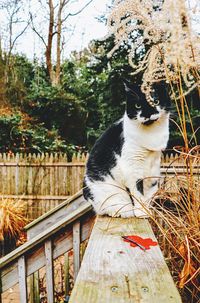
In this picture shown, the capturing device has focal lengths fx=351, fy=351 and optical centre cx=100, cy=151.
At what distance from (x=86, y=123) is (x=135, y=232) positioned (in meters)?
8.59

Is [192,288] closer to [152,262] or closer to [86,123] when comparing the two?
[152,262]

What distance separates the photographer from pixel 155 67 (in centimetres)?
129

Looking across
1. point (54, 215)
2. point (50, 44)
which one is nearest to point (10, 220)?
point (54, 215)

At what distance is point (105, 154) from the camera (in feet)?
5.83

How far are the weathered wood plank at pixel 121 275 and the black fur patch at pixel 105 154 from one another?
68cm

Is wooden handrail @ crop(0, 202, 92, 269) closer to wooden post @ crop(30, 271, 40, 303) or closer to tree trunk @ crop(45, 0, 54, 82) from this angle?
wooden post @ crop(30, 271, 40, 303)

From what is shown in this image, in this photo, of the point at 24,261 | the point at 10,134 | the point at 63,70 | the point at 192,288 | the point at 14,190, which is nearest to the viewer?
the point at 192,288

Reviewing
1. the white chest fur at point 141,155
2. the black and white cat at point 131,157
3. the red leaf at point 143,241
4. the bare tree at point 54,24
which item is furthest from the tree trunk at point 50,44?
the red leaf at point 143,241

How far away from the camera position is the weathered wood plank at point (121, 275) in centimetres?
63

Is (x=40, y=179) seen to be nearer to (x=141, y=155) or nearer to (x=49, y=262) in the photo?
(x=49, y=262)

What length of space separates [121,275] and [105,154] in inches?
41.7

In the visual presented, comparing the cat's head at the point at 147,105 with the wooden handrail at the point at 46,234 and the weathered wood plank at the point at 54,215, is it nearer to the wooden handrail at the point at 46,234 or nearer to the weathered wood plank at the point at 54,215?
the wooden handrail at the point at 46,234

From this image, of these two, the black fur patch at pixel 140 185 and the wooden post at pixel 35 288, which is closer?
the black fur patch at pixel 140 185

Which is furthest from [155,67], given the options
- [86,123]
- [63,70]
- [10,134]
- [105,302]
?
[63,70]
